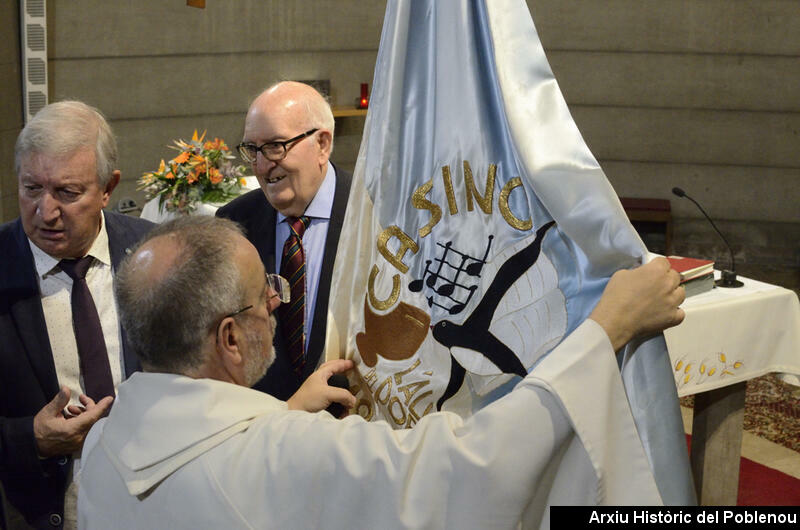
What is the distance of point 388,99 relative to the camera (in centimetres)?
176

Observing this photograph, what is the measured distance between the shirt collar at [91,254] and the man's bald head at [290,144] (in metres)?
0.54

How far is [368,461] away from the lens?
133 cm

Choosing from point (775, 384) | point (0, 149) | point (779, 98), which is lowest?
point (775, 384)

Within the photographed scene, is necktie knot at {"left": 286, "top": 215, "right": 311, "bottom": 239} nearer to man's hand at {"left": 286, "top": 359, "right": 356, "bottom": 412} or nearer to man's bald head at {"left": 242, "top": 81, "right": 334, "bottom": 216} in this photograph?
man's bald head at {"left": 242, "top": 81, "right": 334, "bottom": 216}

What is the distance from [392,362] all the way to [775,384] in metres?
3.80

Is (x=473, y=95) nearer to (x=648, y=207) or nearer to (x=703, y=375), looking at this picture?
(x=703, y=375)

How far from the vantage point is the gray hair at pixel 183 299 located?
1.41 m

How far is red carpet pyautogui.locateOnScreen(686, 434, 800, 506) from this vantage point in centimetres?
365

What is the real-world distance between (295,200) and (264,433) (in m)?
1.31

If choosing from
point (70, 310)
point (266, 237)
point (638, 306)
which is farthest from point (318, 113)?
point (638, 306)

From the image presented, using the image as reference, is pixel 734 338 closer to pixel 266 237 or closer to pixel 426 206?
pixel 266 237

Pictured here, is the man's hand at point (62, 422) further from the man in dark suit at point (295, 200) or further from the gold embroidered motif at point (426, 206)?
the gold embroidered motif at point (426, 206)

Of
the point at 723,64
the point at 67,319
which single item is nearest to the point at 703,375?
the point at 67,319

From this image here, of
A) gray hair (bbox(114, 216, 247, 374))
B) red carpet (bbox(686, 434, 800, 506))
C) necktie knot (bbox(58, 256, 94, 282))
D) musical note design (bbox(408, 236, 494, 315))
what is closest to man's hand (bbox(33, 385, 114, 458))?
necktie knot (bbox(58, 256, 94, 282))
